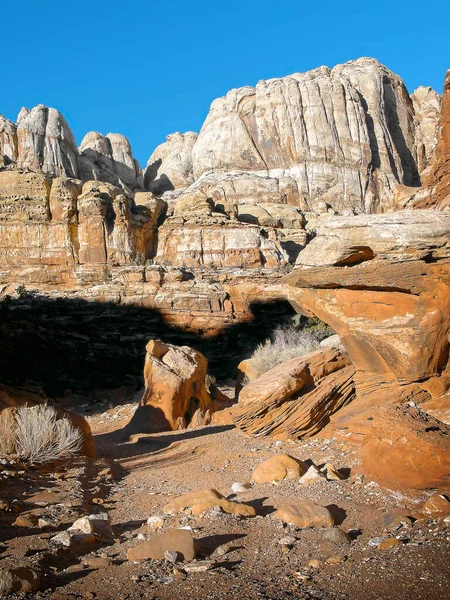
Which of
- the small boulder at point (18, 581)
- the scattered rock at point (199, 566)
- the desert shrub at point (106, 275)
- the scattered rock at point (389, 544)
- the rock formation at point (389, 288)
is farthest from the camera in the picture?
the desert shrub at point (106, 275)

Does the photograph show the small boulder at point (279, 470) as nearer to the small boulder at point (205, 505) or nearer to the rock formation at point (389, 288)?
the small boulder at point (205, 505)

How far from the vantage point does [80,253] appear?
34.8 meters

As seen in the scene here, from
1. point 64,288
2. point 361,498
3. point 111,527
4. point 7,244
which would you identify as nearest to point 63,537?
point 111,527

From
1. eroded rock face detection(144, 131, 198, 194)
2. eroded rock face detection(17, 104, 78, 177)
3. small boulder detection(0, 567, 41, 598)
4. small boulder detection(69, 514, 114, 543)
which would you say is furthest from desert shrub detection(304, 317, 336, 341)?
eroded rock face detection(144, 131, 198, 194)

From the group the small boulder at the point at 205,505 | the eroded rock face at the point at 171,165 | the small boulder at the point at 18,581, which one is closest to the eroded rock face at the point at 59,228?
the eroded rock face at the point at 171,165

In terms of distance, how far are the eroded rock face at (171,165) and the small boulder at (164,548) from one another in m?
58.5

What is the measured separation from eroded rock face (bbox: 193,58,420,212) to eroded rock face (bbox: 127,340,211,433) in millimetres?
39055

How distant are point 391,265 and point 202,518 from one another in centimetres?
474

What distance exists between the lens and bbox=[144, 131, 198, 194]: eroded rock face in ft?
202

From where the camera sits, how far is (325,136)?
53219 millimetres

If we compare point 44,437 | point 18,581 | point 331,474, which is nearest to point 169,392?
point 44,437

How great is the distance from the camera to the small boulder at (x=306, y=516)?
4.14 metres

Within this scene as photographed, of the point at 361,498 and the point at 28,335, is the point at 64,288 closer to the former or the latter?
the point at 28,335

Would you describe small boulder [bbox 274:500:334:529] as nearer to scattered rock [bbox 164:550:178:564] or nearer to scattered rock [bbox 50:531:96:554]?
scattered rock [bbox 164:550:178:564]
